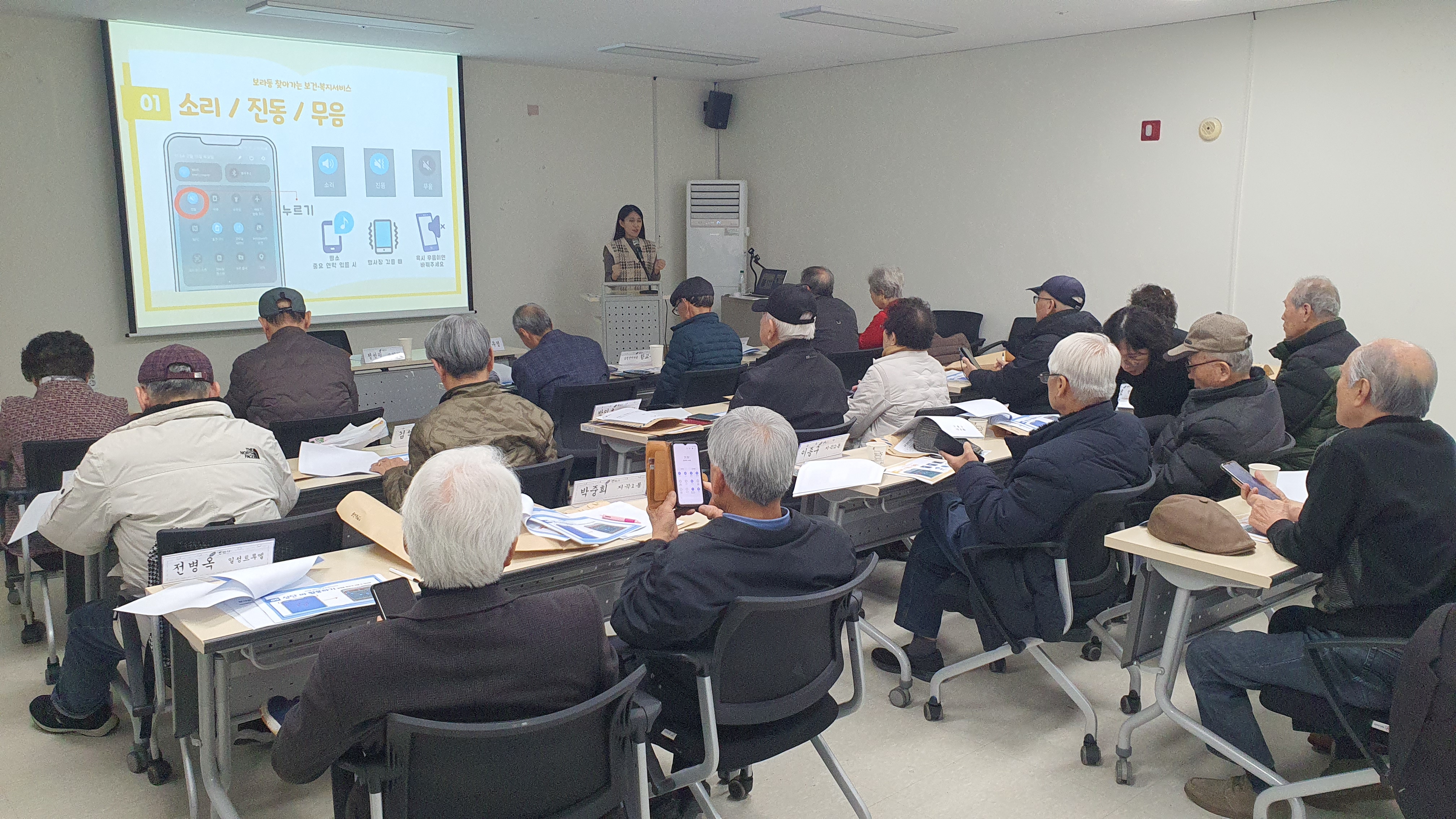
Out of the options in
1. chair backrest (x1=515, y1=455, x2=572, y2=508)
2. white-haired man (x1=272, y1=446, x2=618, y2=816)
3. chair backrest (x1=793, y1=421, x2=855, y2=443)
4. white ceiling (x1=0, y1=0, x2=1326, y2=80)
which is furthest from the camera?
white ceiling (x1=0, y1=0, x2=1326, y2=80)

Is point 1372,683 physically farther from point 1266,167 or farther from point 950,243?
point 950,243

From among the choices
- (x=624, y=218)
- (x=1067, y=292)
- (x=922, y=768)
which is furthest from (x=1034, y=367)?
(x=624, y=218)

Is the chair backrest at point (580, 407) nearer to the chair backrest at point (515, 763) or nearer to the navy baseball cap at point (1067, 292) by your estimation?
the navy baseball cap at point (1067, 292)

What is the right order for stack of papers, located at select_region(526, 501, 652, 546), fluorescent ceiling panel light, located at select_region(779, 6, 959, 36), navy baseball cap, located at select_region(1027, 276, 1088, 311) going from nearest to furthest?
stack of papers, located at select_region(526, 501, 652, 546) < navy baseball cap, located at select_region(1027, 276, 1088, 311) < fluorescent ceiling panel light, located at select_region(779, 6, 959, 36)

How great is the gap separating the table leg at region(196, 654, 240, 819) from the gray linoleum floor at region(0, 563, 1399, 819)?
0.35 meters

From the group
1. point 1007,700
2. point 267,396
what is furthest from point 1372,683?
point 267,396

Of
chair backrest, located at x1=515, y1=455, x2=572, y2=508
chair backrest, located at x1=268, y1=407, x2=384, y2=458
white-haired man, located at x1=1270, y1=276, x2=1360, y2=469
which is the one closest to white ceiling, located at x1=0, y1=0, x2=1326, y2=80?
white-haired man, located at x1=1270, y1=276, x2=1360, y2=469

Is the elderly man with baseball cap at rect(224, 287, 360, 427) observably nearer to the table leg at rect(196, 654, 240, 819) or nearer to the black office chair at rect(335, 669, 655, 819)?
A: the table leg at rect(196, 654, 240, 819)

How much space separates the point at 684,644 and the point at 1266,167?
5.52 m

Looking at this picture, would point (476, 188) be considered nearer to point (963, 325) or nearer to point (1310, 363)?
point (963, 325)

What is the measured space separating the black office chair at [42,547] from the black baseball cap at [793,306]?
253cm

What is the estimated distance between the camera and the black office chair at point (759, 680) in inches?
79.5

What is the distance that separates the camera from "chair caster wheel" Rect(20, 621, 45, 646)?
3.75m

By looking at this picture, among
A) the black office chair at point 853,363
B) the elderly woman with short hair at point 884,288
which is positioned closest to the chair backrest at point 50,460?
the black office chair at point 853,363
